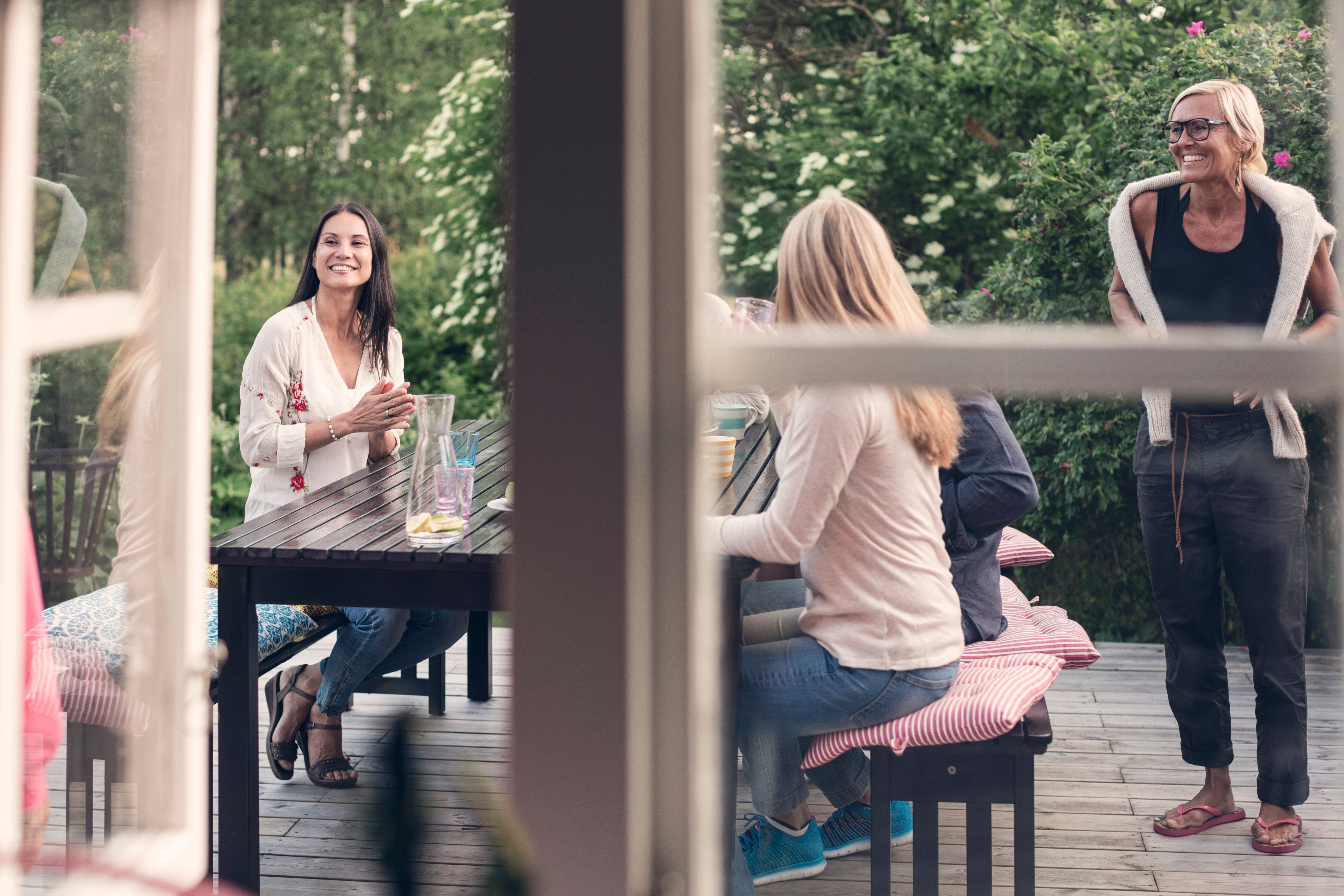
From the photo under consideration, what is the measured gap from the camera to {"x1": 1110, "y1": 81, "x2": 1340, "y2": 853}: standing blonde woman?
3.48 ft

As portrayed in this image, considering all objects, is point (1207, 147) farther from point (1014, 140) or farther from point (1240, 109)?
point (1014, 140)

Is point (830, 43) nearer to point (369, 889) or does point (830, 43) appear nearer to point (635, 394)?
point (635, 394)

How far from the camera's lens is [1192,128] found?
1698 millimetres

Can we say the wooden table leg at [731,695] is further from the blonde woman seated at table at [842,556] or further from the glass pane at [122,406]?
the glass pane at [122,406]

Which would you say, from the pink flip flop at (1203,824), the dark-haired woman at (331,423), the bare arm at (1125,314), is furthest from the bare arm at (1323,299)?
the dark-haired woman at (331,423)

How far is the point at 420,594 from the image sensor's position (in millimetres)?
2100

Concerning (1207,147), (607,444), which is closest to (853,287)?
(607,444)

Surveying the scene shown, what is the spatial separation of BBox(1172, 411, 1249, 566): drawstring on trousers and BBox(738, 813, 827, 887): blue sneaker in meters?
0.87

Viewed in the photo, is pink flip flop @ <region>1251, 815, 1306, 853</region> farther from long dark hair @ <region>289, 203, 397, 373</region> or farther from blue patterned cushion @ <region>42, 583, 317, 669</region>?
long dark hair @ <region>289, 203, 397, 373</region>

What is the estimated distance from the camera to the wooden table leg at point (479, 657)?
3.42 m

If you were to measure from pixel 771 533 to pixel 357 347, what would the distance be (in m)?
1.94

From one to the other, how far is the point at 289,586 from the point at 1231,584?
5.50ft

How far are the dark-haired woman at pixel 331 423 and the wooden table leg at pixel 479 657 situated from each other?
0.34 meters

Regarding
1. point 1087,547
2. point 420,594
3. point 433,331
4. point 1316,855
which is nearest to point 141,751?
point 420,594
